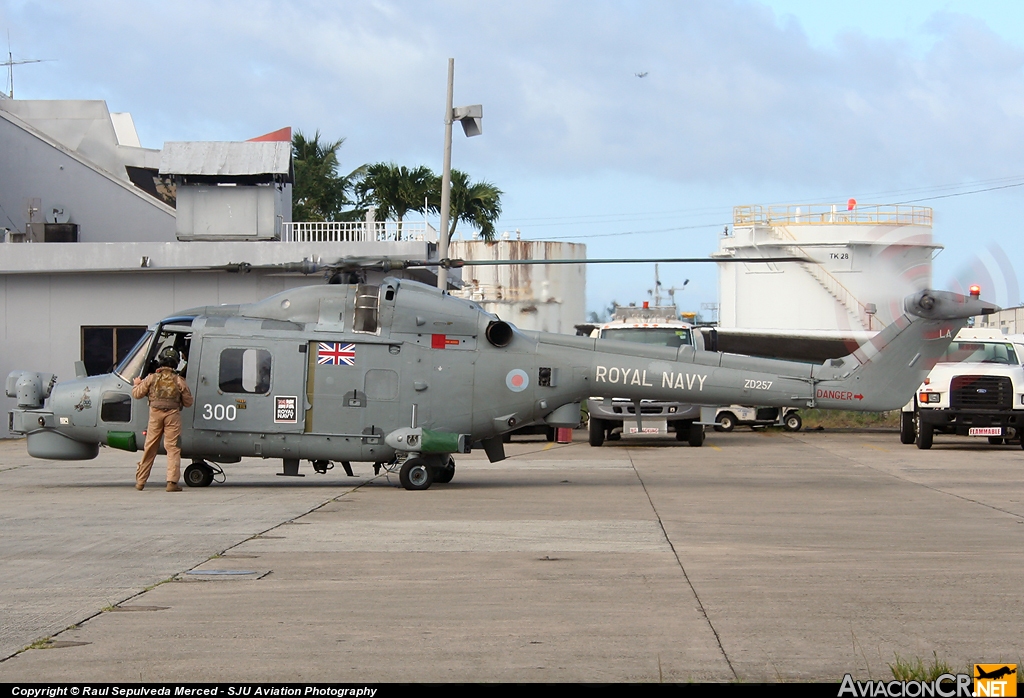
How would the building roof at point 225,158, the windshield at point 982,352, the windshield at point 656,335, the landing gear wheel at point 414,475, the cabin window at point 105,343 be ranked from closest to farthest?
the landing gear wheel at point 414,475 < the windshield at point 982,352 < the windshield at point 656,335 < the cabin window at point 105,343 < the building roof at point 225,158

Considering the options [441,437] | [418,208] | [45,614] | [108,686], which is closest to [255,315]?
[441,437]

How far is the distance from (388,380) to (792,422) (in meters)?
20.5

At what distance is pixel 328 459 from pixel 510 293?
121 feet

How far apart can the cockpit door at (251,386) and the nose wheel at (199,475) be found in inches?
28.4

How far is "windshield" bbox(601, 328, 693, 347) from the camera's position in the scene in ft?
79.3

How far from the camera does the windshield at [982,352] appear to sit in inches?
939

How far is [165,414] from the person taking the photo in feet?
46.9

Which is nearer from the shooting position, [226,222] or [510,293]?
[226,222]

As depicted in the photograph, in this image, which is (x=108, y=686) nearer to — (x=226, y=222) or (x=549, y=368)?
(x=549, y=368)

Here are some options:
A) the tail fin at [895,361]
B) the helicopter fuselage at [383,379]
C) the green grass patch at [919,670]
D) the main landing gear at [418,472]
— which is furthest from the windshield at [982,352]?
the green grass patch at [919,670]

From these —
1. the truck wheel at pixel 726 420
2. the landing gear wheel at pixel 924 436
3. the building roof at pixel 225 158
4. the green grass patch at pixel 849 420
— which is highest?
the building roof at pixel 225 158

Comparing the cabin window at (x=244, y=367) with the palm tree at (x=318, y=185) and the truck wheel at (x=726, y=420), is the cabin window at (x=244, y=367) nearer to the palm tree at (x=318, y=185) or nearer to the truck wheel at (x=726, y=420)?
the truck wheel at (x=726, y=420)

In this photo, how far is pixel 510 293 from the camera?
51438 mm

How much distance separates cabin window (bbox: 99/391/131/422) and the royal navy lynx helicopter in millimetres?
19
